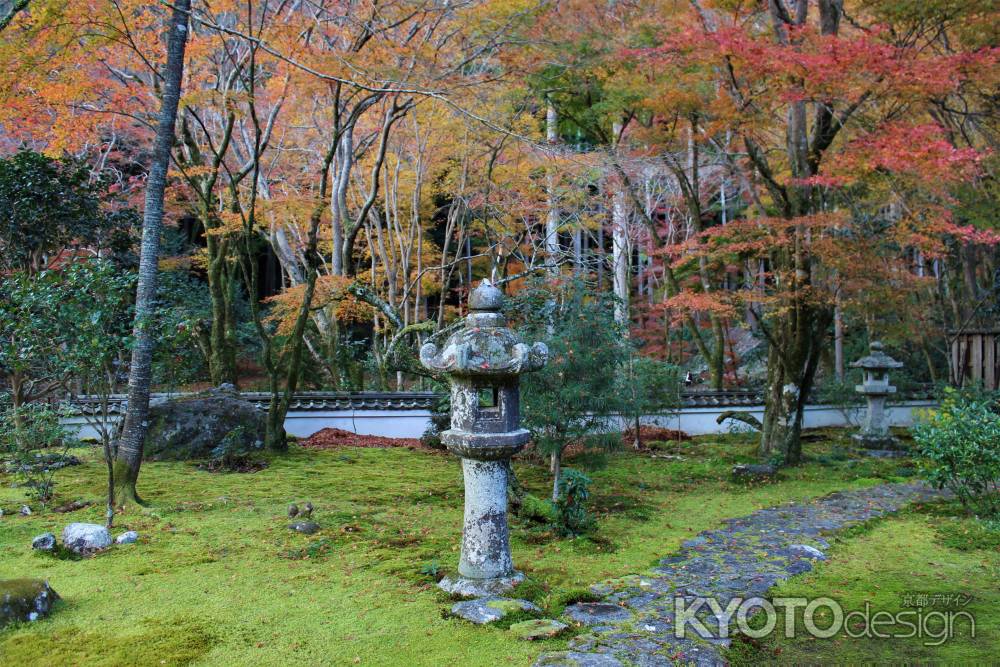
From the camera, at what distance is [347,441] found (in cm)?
1231

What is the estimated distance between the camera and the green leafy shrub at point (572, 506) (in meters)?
6.47

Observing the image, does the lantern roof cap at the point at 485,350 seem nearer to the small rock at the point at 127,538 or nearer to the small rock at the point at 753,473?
the small rock at the point at 127,538

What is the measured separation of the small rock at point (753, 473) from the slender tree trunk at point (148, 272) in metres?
7.45

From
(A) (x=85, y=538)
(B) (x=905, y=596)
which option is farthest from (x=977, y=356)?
(A) (x=85, y=538)

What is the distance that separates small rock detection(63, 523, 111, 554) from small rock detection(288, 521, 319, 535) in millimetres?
1509

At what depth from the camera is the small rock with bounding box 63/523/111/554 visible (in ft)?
18.7

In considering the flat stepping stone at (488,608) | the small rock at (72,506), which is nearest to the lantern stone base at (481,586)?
the flat stepping stone at (488,608)

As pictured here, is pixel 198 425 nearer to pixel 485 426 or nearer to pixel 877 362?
pixel 485 426

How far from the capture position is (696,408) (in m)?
14.4

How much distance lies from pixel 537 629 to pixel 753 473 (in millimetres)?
6468

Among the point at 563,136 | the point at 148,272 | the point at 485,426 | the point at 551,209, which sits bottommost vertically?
the point at 485,426

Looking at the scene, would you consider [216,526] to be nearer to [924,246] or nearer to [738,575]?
[738,575]

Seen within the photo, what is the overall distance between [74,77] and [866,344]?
1683cm

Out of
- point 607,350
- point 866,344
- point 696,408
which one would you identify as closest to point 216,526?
point 607,350
